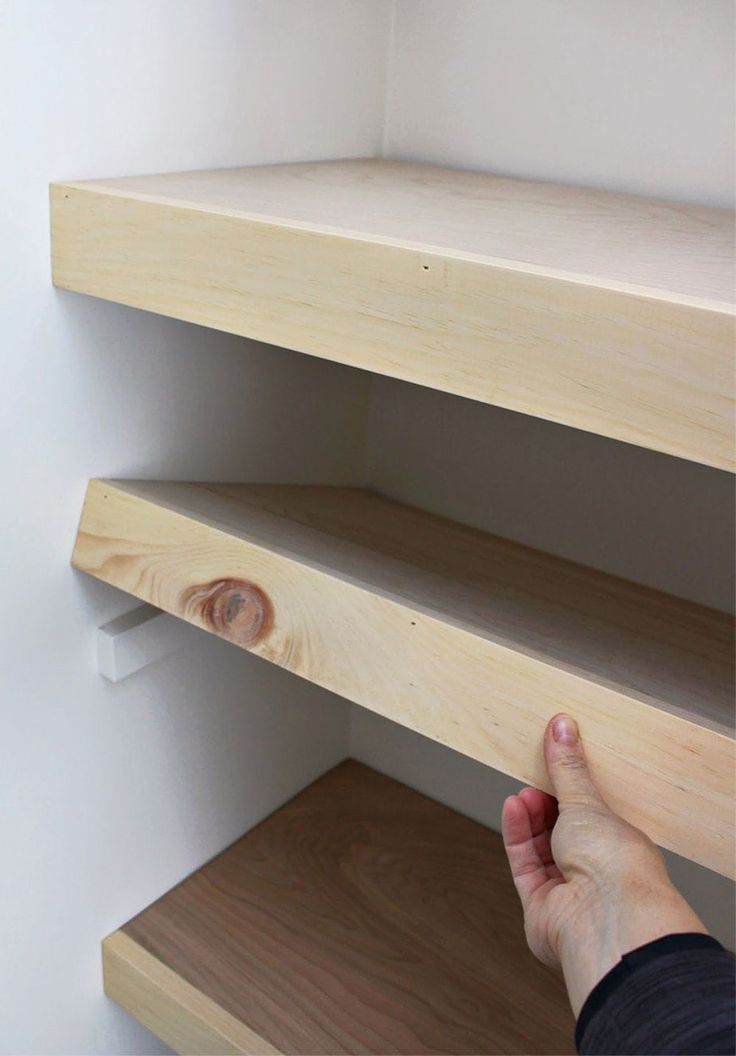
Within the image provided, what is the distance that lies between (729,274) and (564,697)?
219 mm

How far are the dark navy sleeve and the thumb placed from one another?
0.07m

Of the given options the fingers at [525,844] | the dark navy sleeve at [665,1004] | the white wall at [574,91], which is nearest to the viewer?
the dark navy sleeve at [665,1004]

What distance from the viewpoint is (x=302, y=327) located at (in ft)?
1.68

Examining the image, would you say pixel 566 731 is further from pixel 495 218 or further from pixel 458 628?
pixel 495 218

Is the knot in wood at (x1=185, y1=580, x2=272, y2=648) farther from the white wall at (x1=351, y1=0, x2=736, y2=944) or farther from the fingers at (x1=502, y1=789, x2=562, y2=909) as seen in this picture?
the white wall at (x1=351, y1=0, x2=736, y2=944)

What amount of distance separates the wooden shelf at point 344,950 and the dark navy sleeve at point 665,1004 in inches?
15.4

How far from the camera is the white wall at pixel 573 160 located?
2.30 ft

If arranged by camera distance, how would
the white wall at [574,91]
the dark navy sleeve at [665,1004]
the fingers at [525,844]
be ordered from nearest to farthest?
the dark navy sleeve at [665,1004], the fingers at [525,844], the white wall at [574,91]

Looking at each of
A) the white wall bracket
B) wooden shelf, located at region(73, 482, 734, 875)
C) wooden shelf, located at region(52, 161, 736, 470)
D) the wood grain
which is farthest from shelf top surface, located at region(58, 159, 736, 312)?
the wood grain

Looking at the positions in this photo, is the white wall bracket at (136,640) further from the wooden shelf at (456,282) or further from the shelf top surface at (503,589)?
the wooden shelf at (456,282)

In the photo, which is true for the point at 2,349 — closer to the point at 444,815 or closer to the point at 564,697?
the point at 564,697

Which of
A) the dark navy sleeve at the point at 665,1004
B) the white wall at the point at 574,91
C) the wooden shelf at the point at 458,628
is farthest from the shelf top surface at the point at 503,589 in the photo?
the white wall at the point at 574,91

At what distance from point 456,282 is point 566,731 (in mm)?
223

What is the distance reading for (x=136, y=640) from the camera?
747 millimetres
